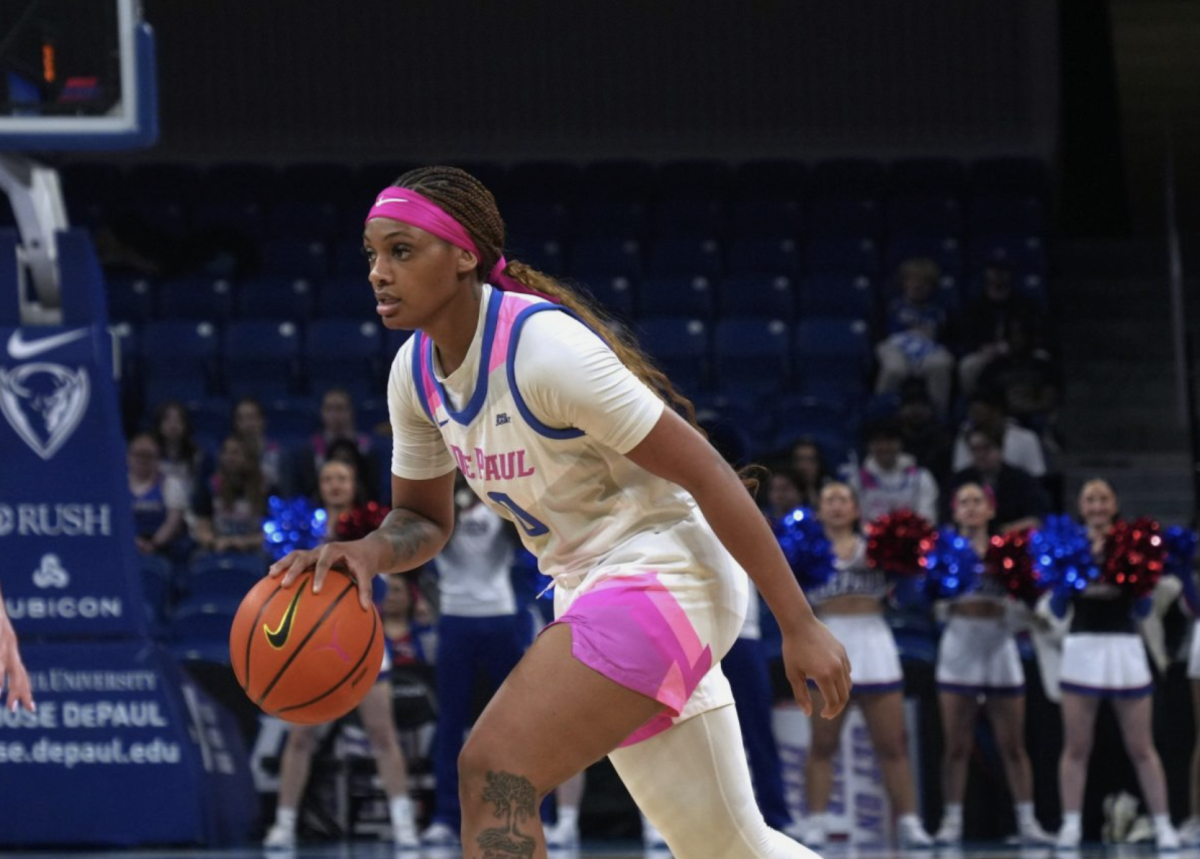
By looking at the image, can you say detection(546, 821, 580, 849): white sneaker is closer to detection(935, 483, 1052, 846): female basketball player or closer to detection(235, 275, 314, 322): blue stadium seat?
detection(935, 483, 1052, 846): female basketball player

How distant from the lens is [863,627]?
8719 mm

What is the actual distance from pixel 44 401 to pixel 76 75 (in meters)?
1.34

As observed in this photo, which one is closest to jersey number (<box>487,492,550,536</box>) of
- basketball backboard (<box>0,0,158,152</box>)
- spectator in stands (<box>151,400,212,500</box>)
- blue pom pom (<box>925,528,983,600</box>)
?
basketball backboard (<box>0,0,158,152</box>)

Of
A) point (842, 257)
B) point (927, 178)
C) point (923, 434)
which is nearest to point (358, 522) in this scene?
point (923, 434)

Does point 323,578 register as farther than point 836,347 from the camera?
No

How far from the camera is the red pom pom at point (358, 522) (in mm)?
8719

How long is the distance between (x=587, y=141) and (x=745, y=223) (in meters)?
2.85

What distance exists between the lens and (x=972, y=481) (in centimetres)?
992

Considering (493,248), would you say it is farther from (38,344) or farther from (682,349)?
(682,349)

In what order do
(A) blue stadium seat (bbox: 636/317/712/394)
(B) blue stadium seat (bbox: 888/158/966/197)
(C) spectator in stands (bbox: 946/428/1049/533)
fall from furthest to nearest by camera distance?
(B) blue stadium seat (bbox: 888/158/966/197) < (A) blue stadium seat (bbox: 636/317/712/394) < (C) spectator in stands (bbox: 946/428/1049/533)

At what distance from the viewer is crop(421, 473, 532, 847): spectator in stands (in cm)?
854

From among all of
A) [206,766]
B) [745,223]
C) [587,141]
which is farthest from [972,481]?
[587,141]

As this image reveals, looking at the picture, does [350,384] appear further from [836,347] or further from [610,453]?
[610,453]

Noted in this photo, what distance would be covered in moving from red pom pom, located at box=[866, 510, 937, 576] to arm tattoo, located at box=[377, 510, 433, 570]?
4962mm
